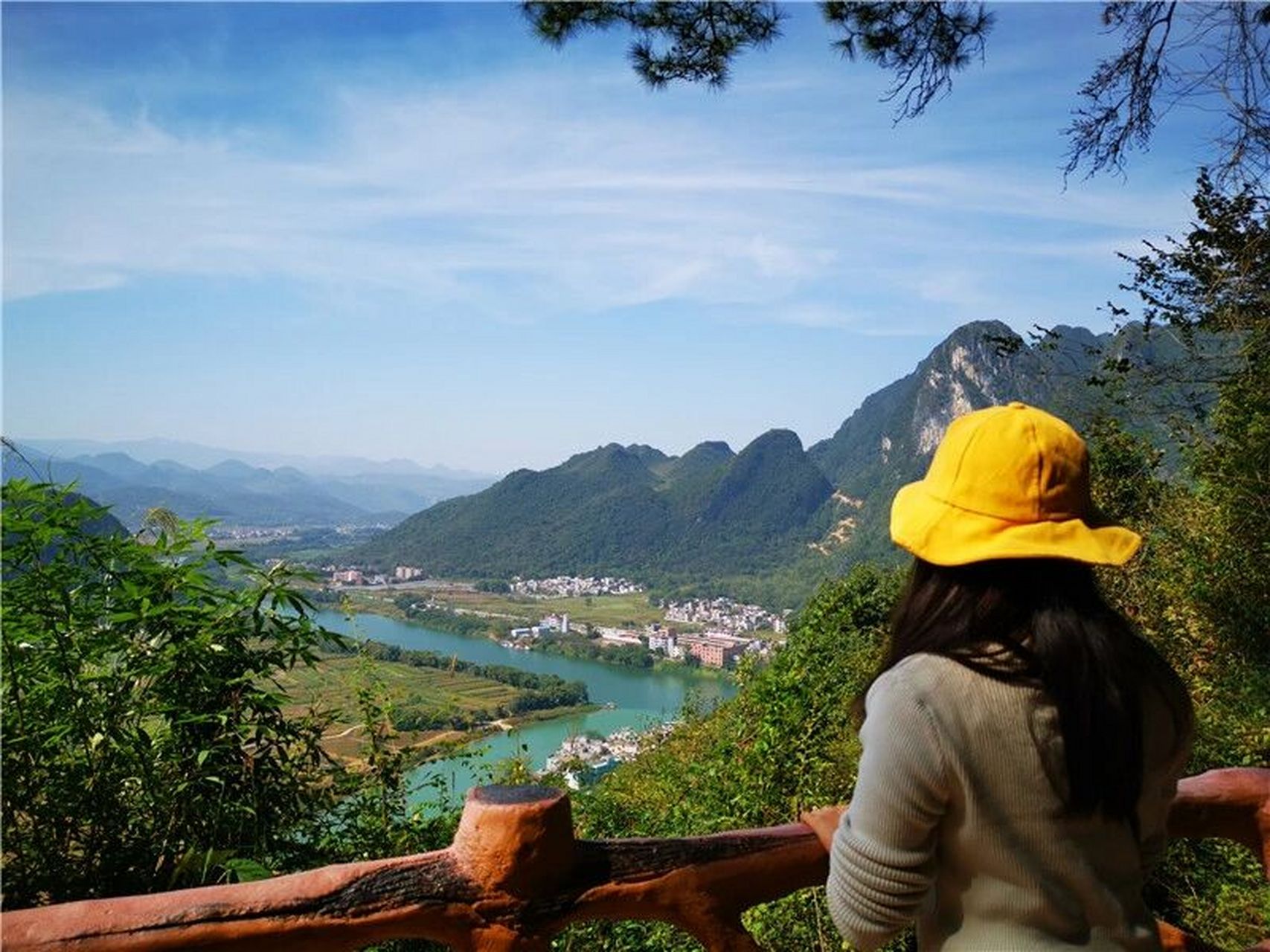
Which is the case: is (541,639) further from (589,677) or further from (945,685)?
(945,685)

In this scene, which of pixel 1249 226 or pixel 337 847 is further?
pixel 1249 226

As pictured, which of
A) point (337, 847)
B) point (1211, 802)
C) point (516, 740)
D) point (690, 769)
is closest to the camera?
point (1211, 802)

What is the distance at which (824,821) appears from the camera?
1215mm

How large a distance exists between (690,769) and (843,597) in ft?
18.9

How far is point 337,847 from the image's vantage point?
227 cm

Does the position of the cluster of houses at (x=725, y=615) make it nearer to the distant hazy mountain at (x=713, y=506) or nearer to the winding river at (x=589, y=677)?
the distant hazy mountain at (x=713, y=506)

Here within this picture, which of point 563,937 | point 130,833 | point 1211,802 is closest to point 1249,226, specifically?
point 1211,802

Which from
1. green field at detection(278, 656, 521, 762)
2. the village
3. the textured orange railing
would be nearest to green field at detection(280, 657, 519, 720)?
green field at detection(278, 656, 521, 762)

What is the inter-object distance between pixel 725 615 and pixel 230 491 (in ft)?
146

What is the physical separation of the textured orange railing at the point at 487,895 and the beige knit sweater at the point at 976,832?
229 millimetres

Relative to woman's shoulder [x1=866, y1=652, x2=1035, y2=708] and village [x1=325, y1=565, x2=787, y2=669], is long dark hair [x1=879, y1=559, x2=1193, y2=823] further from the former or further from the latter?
village [x1=325, y1=565, x2=787, y2=669]

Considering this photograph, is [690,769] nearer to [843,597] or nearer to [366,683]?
[366,683]

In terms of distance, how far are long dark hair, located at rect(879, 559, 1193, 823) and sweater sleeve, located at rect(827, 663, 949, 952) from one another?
0.23ft

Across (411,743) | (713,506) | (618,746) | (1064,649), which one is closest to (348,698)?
(411,743)
